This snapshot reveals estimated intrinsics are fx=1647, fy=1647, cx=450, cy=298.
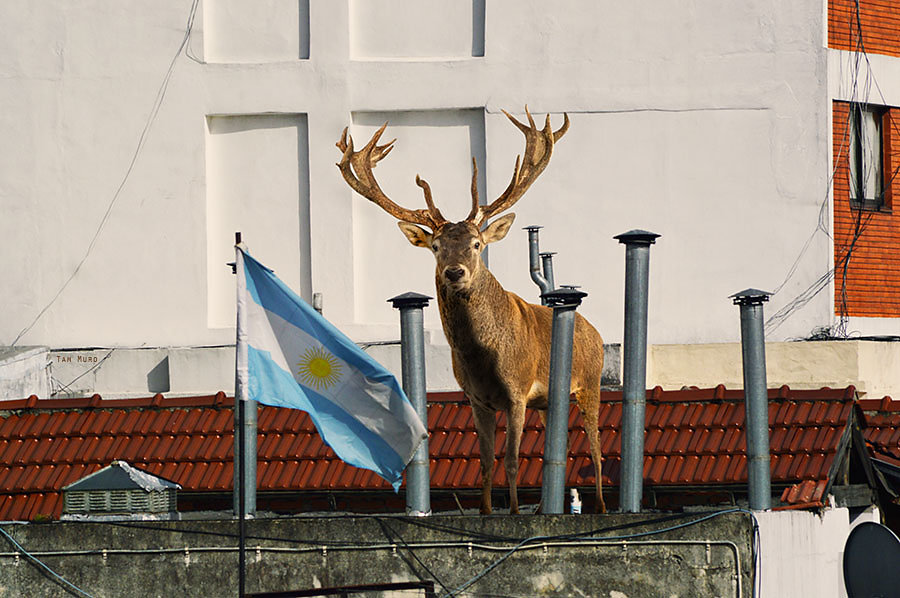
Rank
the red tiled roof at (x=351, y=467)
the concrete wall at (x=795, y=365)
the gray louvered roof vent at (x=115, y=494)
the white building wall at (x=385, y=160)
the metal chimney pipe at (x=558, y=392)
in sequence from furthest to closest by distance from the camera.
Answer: the white building wall at (x=385, y=160), the concrete wall at (x=795, y=365), the red tiled roof at (x=351, y=467), the gray louvered roof vent at (x=115, y=494), the metal chimney pipe at (x=558, y=392)

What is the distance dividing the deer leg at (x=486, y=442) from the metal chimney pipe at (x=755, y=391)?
7.13 feet

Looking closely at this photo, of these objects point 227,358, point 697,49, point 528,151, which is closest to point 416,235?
point 528,151

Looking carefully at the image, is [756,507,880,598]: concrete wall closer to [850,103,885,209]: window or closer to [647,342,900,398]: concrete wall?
[647,342,900,398]: concrete wall

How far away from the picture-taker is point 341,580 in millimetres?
13375

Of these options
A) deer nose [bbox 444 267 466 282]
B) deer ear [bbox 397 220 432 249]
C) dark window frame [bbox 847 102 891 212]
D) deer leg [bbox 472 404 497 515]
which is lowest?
deer leg [bbox 472 404 497 515]

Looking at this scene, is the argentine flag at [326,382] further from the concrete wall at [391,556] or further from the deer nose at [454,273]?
the deer nose at [454,273]

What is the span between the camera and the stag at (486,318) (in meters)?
13.2

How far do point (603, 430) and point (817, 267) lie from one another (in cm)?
657

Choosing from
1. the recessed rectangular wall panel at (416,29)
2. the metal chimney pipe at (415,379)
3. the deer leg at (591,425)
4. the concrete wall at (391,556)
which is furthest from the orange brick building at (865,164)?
the concrete wall at (391,556)

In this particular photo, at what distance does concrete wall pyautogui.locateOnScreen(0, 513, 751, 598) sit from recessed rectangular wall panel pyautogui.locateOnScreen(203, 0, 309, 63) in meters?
11.9

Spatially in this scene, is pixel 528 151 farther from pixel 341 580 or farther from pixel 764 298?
pixel 341 580

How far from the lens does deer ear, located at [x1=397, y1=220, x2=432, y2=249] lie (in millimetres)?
13500

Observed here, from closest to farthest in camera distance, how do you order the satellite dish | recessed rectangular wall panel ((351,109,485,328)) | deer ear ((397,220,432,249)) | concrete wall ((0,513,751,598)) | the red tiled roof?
concrete wall ((0,513,751,598))
deer ear ((397,220,432,249))
the satellite dish
the red tiled roof
recessed rectangular wall panel ((351,109,485,328))

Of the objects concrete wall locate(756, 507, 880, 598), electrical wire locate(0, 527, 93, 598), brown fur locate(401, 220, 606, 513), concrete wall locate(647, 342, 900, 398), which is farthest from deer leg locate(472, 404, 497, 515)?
concrete wall locate(647, 342, 900, 398)
